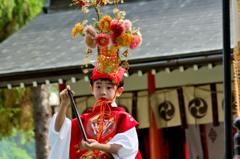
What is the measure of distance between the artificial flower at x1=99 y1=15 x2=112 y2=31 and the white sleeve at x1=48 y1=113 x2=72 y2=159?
85 centimetres

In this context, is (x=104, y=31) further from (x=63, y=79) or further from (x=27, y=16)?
(x=27, y=16)

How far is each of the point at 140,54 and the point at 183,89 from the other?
4.13 ft

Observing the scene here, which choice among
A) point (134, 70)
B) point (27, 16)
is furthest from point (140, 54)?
point (27, 16)

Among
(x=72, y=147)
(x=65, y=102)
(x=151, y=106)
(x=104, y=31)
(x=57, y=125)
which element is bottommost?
(x=151, y=106)

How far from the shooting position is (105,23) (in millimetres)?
3154

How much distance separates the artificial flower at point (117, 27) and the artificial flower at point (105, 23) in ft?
0.15

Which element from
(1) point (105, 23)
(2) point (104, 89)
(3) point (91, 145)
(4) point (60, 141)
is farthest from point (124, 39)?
(4) point (60, 141)

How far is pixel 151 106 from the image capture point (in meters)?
7.18

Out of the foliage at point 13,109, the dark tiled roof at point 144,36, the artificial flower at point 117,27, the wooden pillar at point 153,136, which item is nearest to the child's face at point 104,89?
the artificial flower at point 117,27

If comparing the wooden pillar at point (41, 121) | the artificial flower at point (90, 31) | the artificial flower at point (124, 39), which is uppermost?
the artificial flower at point (90, 31)

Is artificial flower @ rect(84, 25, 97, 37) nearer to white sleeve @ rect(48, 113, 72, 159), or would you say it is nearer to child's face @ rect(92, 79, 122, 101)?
child's face @ rect(92, 79, 122, 101)

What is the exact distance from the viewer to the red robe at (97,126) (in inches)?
123

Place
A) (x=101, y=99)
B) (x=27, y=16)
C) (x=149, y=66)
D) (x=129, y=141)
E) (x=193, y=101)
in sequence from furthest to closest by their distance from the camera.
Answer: (x=27, y=16)
(x=193, y=101)
(x=149, y=66)
(x=101, y=99)
(x=129, y=141)

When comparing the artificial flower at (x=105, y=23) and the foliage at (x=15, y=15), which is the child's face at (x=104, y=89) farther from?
the foliage at (x=15, y=15)
